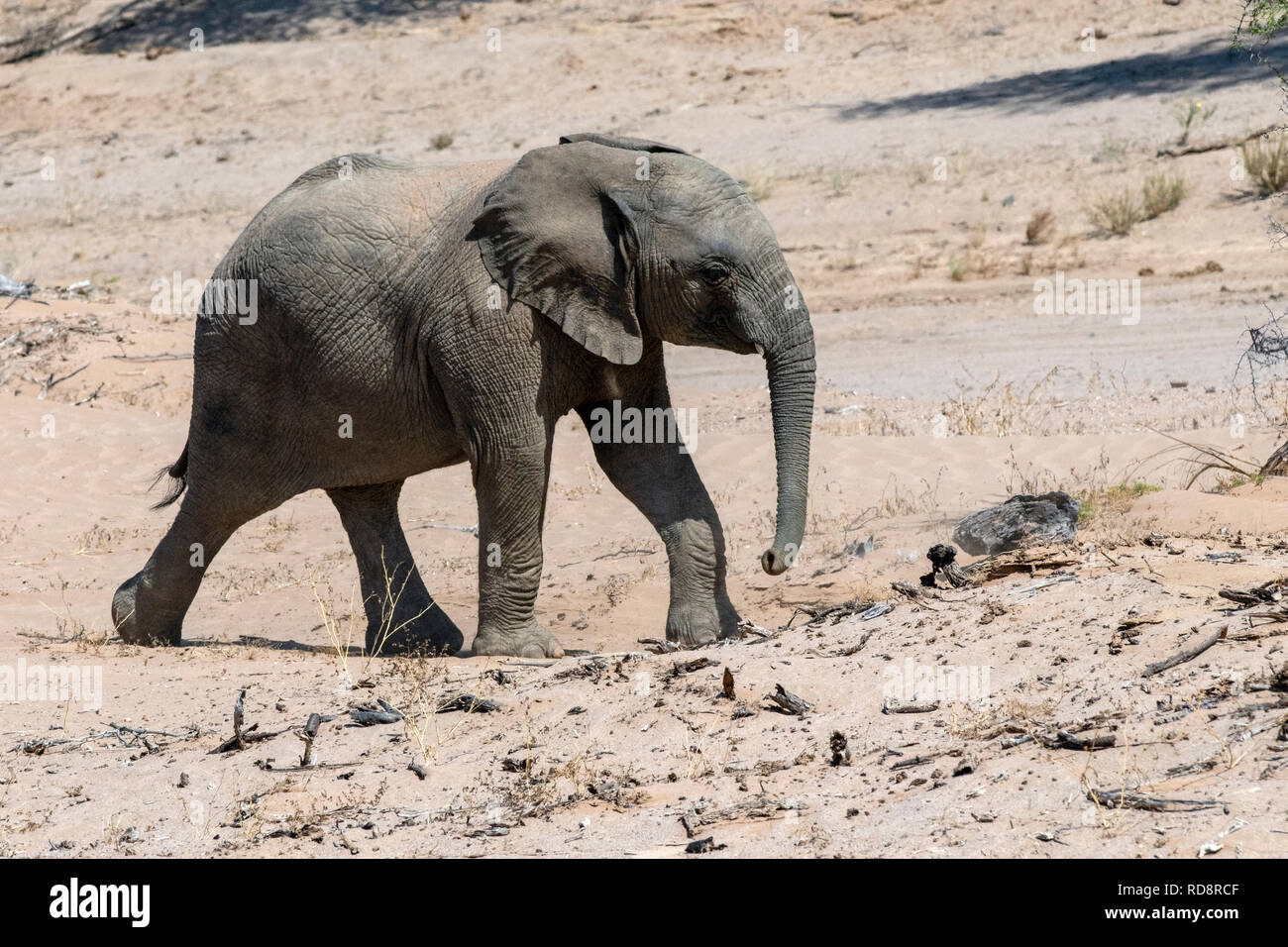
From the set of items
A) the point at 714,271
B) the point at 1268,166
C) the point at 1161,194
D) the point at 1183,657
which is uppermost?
the point at 1268,166

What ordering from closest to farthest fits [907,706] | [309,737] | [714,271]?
[907,706]
[309,737]
[714,271]

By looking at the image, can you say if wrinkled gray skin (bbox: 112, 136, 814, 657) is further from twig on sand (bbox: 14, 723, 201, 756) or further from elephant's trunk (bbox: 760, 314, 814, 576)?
twig on sand (bbox: 14, 723, 201, 756)

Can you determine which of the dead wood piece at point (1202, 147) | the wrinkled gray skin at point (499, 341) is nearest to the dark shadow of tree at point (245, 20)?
the dead wood piece at point (1202, 147)

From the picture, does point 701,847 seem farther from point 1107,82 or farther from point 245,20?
point 245,20

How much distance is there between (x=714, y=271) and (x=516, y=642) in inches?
84.1

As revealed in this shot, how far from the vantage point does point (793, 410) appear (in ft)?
24.8

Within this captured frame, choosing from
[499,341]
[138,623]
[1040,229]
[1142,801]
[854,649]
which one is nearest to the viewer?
[1142,801]

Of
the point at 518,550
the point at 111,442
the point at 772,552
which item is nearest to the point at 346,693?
the point at 518,550

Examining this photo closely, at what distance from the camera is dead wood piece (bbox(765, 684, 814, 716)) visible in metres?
6.07

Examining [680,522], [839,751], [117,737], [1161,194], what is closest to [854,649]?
[839,751]

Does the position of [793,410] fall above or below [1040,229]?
below

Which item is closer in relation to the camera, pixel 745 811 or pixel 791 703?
pixel 745 811

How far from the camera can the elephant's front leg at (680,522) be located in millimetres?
8242

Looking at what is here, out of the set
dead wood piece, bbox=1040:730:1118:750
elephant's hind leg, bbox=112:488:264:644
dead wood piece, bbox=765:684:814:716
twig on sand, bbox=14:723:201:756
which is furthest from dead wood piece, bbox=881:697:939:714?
elephant's hind leg, bbox=112:488:264:644
